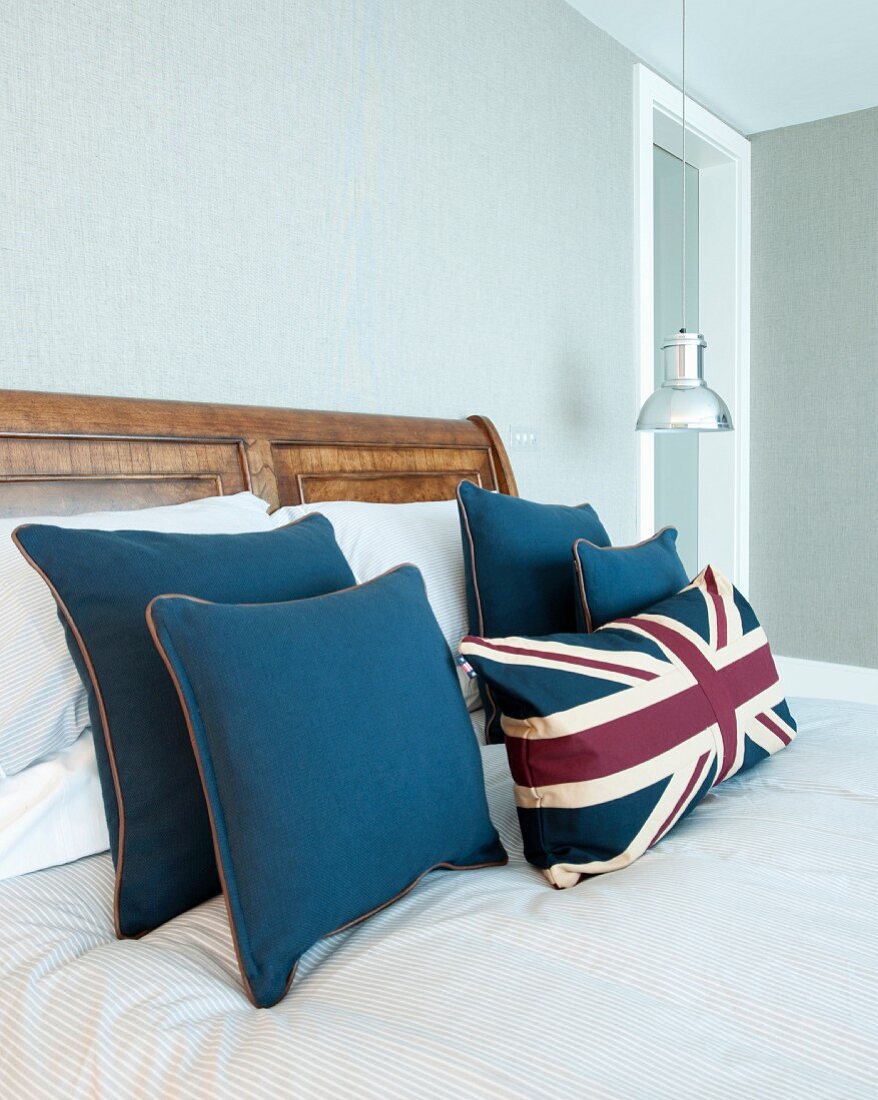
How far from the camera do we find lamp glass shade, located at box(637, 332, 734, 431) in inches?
93.7

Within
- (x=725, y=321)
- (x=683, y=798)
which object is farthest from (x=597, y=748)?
(x=725, y=321)

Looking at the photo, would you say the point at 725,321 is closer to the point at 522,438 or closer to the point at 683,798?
the point at 522,438

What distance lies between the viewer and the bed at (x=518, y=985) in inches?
26.2

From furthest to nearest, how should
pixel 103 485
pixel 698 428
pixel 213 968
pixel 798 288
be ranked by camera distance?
pixel 798 288 < pixel 698 428 < pixel 103 485 < pixel 213 968

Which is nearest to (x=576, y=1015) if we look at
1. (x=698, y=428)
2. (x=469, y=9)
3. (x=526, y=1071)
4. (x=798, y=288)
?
(x=526, y=1071)

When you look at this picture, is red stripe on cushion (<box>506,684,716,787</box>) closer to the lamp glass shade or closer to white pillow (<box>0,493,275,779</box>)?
white pillow (<box>0,493,275,779</box>)

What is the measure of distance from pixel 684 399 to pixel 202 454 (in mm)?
1349

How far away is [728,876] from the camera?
0.97 m

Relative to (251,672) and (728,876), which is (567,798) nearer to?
(728,876)

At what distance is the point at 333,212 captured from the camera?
200 cm

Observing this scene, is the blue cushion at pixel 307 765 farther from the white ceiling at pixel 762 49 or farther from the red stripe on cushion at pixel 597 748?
the white ceiling at pixel 762 49

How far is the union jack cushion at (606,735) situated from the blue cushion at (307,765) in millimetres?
114

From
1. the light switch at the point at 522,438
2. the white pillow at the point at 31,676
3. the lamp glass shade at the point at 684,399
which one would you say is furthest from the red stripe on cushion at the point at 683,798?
the light switch at the point at 522,438

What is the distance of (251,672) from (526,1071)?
0.40 metres
